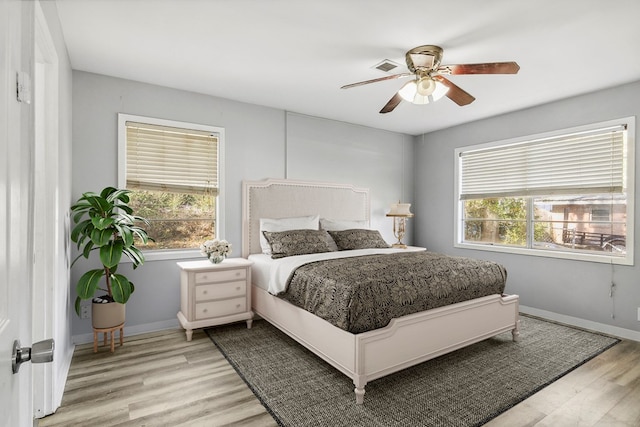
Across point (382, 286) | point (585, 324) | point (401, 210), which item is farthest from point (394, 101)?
point (585, 324)

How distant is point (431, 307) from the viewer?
266 centimetres

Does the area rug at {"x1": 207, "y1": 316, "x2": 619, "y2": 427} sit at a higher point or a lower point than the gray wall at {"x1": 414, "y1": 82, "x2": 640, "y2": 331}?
lower

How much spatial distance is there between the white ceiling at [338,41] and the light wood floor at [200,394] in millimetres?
2614

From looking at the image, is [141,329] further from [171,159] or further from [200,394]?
[171,159]

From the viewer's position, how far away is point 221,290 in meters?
3.46

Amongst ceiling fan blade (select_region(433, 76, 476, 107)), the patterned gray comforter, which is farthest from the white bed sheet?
ceiling fan blade (select_region(433, 76, 476, 107))

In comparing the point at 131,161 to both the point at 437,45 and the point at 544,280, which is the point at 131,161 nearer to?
the point at 437,45

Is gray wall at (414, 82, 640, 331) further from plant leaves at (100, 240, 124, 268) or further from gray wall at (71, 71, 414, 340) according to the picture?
plant leaves at (100, 240, 124, 268)

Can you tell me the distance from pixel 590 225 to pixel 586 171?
2.02 feet

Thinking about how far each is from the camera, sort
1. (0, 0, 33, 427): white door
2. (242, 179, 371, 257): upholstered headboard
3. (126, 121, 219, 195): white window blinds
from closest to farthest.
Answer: (0, 0, 33, 427): white door
(126, 121, 219, 195): white window blinds
(242, 179, 371, 257): upholstered headboard

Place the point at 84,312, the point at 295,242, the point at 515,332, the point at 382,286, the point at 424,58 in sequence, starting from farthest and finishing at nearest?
the point at 295,242 → the point at 515,332 → the point at 84,312 → the point at 424,58 → the point at 382,286

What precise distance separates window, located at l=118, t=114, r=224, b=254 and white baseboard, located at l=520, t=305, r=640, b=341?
402 centimetres

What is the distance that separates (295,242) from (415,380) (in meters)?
1.77

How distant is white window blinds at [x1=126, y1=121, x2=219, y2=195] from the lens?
3541 millimetres
